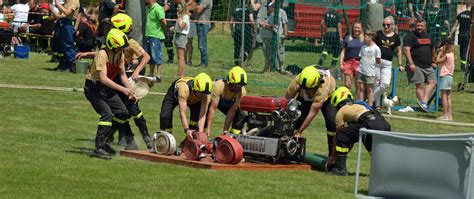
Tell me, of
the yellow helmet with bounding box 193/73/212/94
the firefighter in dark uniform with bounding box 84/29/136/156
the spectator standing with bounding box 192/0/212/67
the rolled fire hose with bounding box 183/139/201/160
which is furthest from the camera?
the spectator standing with bounding box 192/0/212/67

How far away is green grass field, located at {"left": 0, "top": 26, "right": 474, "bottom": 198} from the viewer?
481 inches

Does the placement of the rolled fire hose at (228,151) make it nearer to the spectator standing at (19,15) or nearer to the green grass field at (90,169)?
the green grass field at (90,169)

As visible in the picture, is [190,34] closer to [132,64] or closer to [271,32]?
[271,32]

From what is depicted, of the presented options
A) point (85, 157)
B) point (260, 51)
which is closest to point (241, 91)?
point (85, 157)

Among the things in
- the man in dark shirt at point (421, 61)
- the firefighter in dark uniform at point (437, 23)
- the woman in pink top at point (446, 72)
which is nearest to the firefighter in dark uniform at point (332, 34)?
the firefighter in dark uniform at point (437, 23)

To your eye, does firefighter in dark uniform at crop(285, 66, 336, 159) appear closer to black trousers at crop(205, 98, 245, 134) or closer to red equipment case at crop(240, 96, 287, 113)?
red equipment case at crop(240, 96, 287, 113)

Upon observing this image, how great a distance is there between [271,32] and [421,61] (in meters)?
5.80

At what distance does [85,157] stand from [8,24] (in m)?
16.3

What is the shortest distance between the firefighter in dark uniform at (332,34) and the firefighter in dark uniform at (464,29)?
2903 mm

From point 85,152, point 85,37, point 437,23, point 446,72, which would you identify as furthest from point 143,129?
point 437,23

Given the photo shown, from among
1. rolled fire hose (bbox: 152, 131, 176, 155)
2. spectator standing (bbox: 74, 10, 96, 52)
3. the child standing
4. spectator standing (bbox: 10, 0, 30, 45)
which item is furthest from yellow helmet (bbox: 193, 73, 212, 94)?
spectator standing (bbox: 10, 0, 30, 45)

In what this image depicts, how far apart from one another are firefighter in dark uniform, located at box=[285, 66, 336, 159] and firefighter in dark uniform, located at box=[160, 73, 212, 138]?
120 cm

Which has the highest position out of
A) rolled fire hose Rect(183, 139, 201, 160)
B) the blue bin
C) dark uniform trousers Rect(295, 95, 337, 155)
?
dark uniform trousers Rect(295, 95, 337, 155)

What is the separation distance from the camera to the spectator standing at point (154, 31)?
24.3 metres
